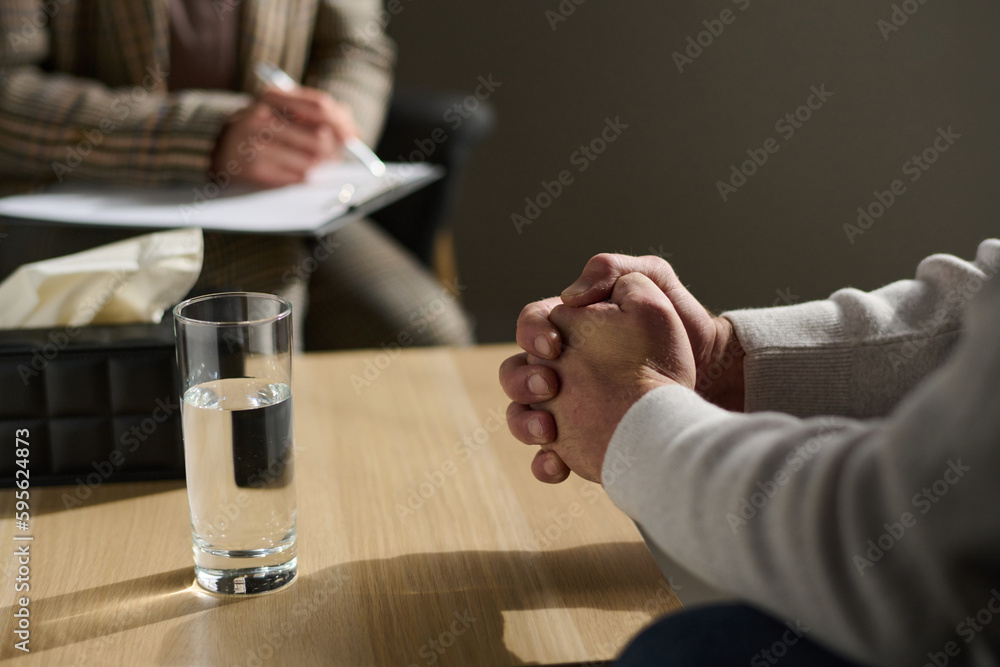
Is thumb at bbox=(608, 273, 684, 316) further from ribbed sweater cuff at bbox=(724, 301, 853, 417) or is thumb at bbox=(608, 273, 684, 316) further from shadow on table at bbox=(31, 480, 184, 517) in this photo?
shadow on table at bbox=(31, 480, 184, 517)

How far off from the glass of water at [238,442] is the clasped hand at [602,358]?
7.3 inches

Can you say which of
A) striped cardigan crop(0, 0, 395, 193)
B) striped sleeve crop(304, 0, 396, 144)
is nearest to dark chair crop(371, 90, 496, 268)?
striped sleeve crop(304, 0, 396, 144)

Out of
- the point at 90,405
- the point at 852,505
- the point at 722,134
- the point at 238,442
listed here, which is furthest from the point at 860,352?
the point at 722,134

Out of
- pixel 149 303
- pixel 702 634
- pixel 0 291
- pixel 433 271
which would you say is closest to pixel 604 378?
pixel 702 634

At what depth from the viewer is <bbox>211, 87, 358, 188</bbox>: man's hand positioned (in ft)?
3.76

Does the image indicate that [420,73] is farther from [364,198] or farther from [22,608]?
[22,608]

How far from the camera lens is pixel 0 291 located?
0.69 metres

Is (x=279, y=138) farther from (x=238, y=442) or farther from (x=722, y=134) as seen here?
(x=722, y=134)

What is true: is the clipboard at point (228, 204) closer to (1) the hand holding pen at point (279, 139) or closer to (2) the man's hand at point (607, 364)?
(1) the hand holding pen at point (279, 139)

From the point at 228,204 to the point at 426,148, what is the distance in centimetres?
69

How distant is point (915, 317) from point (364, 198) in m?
0.60

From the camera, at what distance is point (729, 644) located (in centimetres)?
38

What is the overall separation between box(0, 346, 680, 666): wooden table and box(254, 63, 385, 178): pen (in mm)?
539

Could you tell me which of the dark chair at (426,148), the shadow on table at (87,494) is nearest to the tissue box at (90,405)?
the shadow on table at (87,494)
